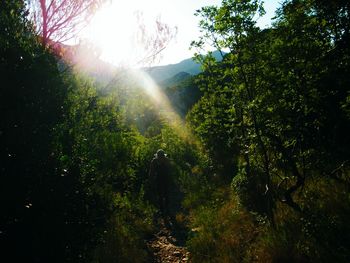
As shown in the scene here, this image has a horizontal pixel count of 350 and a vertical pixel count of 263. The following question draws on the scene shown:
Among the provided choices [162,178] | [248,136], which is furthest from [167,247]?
[248,136]

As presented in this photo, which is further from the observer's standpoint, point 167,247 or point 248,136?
point 167,247

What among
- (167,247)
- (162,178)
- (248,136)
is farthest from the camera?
(162,178)

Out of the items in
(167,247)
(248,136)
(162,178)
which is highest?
(248,136)

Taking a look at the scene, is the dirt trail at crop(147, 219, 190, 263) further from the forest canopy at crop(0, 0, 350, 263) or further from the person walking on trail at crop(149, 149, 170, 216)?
the person walking on trail at crop(149, 149, 170, 216)

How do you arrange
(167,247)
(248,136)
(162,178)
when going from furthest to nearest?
(162,178), (167,247), (248,136)

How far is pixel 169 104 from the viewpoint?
41.6 metres

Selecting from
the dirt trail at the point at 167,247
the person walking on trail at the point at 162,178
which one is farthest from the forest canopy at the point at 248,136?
the person walking on trail at the point at 162,178

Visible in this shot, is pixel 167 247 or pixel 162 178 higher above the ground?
pixel 162 178

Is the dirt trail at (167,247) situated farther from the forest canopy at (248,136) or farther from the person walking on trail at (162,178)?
the person walking on trail at (162,178)

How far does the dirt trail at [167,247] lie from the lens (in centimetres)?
756

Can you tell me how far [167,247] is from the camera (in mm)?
8234

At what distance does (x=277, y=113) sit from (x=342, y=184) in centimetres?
224

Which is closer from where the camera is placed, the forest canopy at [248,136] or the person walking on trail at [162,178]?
the forest canopy at [248,136]

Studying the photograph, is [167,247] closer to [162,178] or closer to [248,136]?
[162,178]
